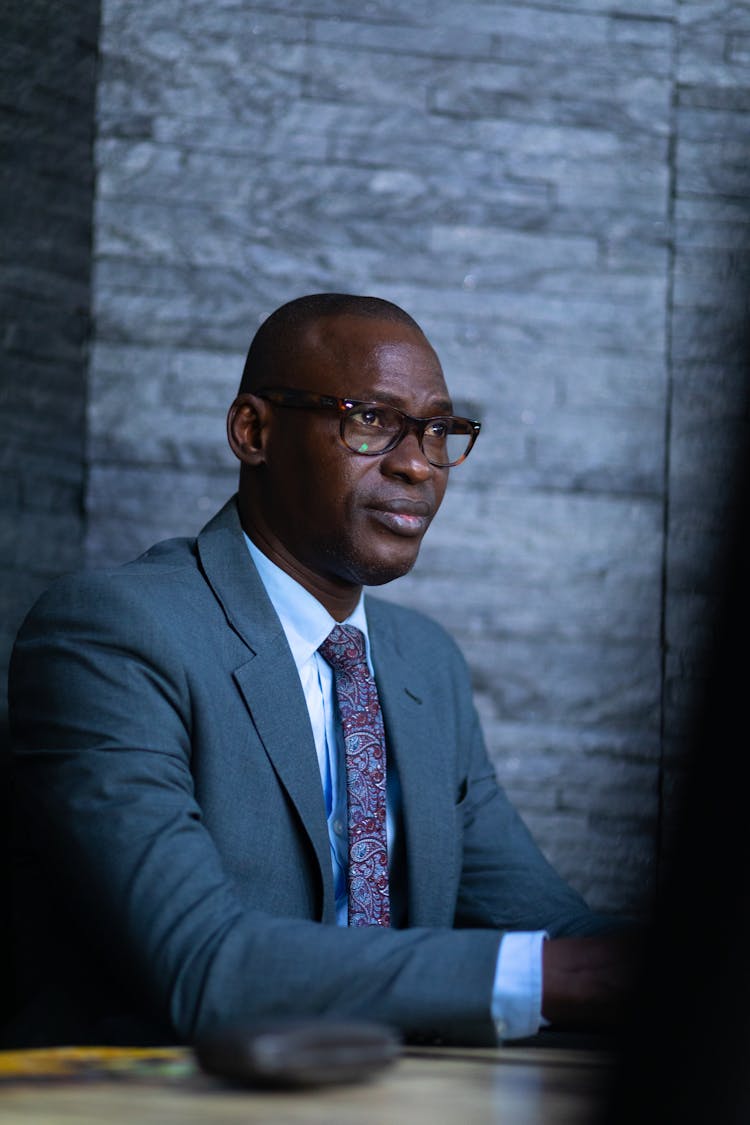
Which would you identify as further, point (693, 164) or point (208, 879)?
point (693, 164)

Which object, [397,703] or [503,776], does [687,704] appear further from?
[503,776]

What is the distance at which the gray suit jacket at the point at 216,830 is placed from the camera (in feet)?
4.47

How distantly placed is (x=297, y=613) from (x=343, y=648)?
0.31 feet

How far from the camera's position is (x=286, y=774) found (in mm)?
1857

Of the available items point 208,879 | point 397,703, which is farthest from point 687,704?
point 397,703

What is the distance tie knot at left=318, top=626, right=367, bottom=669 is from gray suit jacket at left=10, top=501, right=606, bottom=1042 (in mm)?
73

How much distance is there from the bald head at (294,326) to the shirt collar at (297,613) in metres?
0.31

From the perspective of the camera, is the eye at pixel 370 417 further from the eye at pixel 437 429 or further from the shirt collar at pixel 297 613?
the shirt collar at pixel 297 613

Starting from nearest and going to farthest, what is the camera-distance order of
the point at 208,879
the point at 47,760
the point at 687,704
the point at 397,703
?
the point at 687,704 < the point at 208,879 < the point at 47,760 < the point at 397,703

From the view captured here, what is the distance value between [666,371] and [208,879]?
1859 mm

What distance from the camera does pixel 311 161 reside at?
2.87 m

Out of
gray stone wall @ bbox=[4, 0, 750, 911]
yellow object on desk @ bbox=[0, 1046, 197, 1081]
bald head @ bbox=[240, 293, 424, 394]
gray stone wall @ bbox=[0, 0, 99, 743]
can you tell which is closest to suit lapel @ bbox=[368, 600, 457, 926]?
bald head @ bbox=[240, 293, 424, 394]

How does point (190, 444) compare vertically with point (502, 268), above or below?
below

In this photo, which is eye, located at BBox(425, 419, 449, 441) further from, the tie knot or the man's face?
the tie knot
